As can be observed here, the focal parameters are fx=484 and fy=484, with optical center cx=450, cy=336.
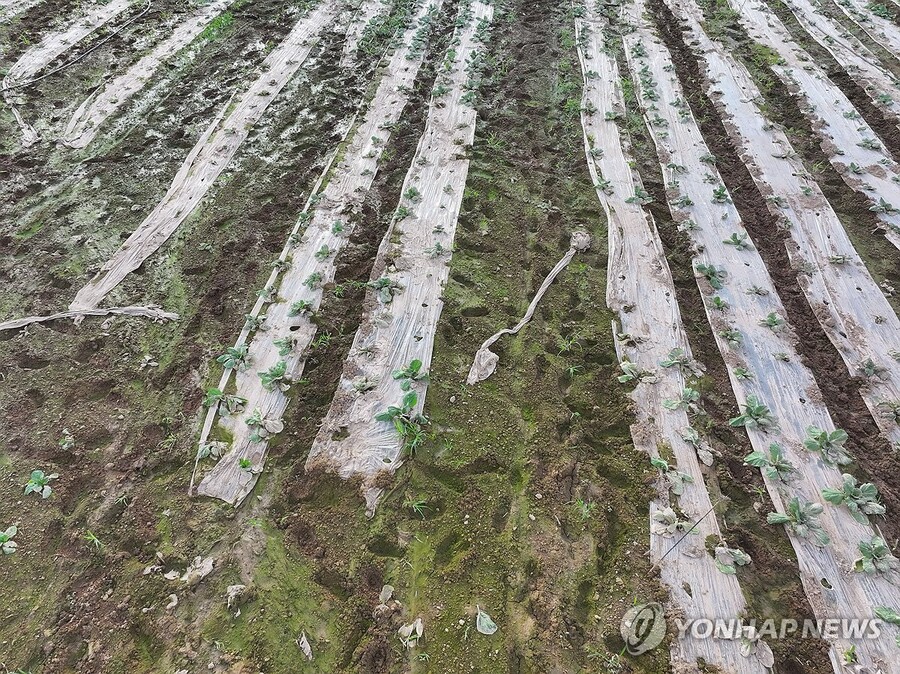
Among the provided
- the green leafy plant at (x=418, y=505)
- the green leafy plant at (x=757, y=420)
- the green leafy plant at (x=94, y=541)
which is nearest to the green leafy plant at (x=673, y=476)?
the green leafy plant at (x=757, y=420)

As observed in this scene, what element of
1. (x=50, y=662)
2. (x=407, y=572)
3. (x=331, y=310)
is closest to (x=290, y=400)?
(x=331, y=310)

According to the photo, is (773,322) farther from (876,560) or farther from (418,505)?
(418,505)

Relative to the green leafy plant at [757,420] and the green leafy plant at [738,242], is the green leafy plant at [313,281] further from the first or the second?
the green leafy plant at [738,242]

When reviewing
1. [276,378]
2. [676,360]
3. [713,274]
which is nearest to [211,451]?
[276,378]

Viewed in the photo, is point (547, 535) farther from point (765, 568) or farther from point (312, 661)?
point (312, 661)

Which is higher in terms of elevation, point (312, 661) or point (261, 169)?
point (261, 169)

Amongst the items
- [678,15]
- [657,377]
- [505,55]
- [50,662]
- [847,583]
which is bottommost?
[50,662]

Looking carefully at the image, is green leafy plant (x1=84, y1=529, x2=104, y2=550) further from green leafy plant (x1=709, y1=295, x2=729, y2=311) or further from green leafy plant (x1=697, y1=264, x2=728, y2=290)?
green leafy plant (x1=697, y1=264, x2=728, y2=290)
